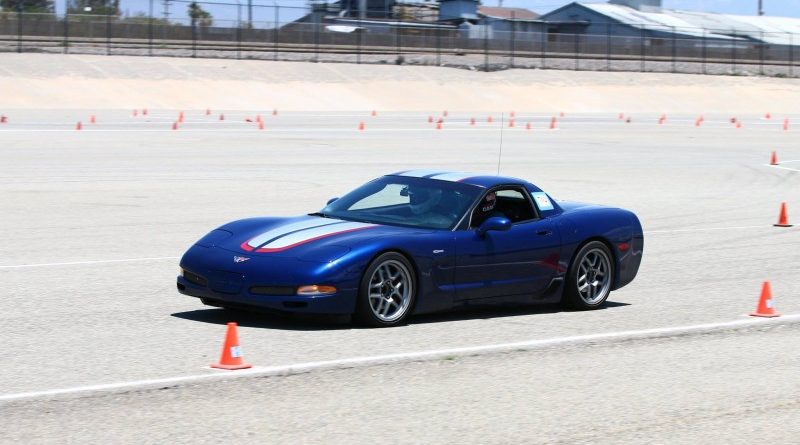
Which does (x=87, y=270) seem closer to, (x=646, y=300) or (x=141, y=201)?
(x=646, y=300)

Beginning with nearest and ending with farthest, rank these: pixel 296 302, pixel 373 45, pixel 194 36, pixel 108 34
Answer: pixel 296 302, pixel 108 34, pixel 194 36, pixel 373 45

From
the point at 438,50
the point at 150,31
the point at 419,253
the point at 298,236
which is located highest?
the point at 150,31

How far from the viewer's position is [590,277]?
10.9 meters

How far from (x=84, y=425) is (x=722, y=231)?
12.0m

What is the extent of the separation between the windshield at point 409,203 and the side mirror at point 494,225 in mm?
214

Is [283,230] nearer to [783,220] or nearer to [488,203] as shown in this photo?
[488,203]

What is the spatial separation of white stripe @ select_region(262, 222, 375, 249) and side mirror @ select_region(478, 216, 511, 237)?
0.94 meters

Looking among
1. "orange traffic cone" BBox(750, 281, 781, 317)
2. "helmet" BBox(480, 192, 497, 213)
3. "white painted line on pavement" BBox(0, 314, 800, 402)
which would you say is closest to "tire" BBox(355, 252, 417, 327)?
"white painted line on pavement" BBox(0, 314, 800, 402)

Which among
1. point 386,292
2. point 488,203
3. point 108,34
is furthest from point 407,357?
point 108,34

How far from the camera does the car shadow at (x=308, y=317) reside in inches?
369

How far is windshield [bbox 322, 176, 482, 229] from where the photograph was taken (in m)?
10.1

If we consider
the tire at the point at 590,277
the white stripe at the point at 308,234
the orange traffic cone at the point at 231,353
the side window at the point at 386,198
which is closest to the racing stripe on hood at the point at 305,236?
the white stripe at the point at 308,234

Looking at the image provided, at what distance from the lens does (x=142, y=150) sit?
1065 inches

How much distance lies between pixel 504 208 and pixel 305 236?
2.01 meters
